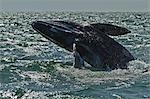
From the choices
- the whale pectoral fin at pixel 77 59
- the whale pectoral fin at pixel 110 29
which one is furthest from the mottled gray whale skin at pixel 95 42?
the whale pectoral fin at pixel 77 59

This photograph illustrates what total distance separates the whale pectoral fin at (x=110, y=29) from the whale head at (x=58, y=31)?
781 mm

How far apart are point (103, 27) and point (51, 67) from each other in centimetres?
409

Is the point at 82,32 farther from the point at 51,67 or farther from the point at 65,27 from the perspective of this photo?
the point at 51,67

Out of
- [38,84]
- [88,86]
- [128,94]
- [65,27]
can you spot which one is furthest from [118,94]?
[65,27]

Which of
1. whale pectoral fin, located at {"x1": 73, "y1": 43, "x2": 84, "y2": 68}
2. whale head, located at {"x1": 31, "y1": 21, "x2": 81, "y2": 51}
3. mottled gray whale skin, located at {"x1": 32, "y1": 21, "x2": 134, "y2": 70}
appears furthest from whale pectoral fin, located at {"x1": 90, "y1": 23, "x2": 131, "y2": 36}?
whale pectoral fin, located at {"x1": 73, "y1": 43, "x2": 84, "y2": 68}

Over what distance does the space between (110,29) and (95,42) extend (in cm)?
79

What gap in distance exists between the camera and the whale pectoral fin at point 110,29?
51.5ft

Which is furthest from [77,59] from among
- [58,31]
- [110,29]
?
[110,29]

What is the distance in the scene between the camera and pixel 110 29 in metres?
15.8

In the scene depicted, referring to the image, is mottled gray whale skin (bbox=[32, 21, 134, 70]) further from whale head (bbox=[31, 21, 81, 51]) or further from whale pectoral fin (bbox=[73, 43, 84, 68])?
whale pectoral fin (bbox=[73, 43, 84, 68])

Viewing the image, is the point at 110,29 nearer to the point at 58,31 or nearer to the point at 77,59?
the point at 77,59

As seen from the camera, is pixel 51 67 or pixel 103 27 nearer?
pixel 103 27

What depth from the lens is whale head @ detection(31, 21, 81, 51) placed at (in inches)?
636

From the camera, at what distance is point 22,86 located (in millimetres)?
14672
